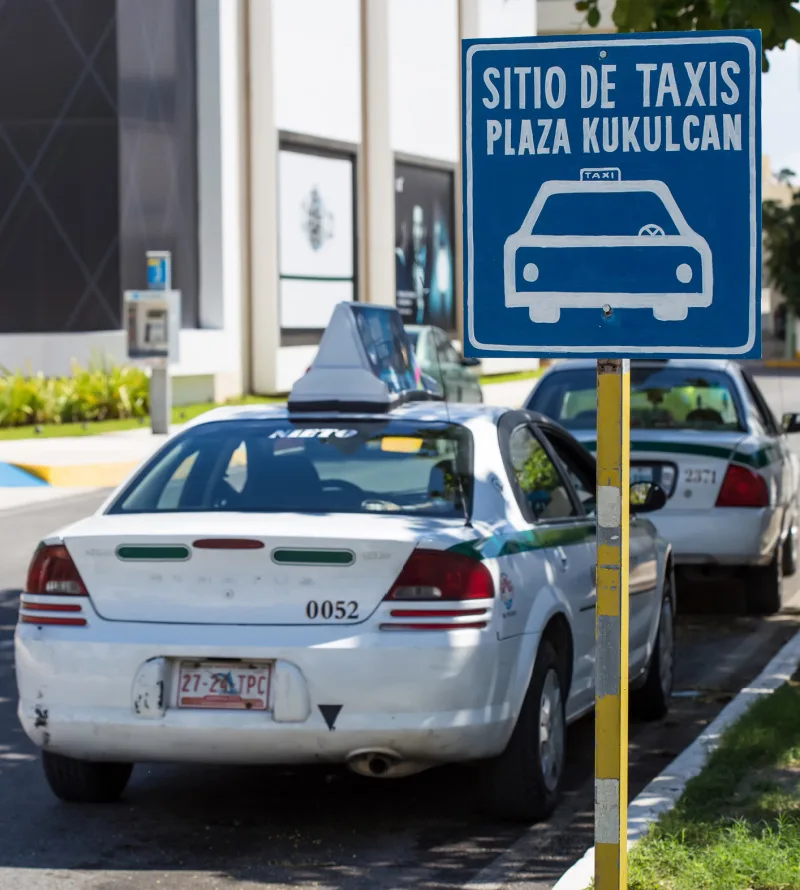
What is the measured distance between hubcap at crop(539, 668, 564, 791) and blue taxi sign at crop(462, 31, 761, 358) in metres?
2.58

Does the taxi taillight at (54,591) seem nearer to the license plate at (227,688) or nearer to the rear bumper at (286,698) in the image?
the rear bumper at (286,698)

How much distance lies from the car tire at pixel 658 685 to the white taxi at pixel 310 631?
1489 millimetres

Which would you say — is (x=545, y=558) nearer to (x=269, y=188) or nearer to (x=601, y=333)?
(x=601, y=333)

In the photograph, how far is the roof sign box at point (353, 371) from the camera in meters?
7.20

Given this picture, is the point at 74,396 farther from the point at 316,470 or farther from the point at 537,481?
the point at 316,470

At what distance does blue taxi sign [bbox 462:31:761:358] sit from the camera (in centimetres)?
416

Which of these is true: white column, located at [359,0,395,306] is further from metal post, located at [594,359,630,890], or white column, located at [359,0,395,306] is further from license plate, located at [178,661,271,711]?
metal post, located at [594,359,630,890]

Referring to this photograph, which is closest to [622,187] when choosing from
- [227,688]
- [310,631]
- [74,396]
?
[310,631]

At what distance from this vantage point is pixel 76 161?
94.3ft

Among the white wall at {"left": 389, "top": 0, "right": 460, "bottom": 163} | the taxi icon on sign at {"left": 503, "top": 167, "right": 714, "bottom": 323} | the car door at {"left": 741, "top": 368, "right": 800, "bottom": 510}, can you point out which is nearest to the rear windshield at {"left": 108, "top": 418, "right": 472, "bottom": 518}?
the taxi icon on sign at {"left": 503, "top": 167, "right": 714, "bottom": 323}

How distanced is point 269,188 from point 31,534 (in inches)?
709

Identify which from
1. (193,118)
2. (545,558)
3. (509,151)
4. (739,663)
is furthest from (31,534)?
(193,118)

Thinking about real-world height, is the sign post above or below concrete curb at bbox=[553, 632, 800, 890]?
above

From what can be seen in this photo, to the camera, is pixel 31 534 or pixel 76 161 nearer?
pixel 31 534
